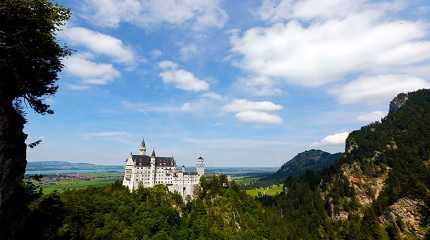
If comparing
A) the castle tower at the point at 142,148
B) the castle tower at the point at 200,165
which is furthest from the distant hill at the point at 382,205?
the castle tower at the point at 142,148

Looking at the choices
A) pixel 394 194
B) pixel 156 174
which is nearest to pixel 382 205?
pixel 394 194

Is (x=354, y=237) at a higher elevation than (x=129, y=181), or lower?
lower

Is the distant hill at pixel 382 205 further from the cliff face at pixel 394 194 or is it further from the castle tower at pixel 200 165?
the castle tower at pixel 200 165

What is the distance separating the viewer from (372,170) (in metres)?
197

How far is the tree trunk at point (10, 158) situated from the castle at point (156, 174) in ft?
444

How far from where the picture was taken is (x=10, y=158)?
28344mm

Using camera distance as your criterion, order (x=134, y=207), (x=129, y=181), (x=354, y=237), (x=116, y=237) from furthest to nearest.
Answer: (x=129, y=181)
(x=354, y=237)
(x=134, y=207)
(x=116, y=237)

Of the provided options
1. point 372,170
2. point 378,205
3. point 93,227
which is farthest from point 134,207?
point 372,170

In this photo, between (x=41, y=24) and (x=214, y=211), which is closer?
(x=41, y=24)

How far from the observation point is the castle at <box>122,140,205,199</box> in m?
167

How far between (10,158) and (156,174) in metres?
149

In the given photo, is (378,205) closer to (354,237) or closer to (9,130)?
(354,237)

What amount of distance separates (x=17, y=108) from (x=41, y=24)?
28.5 ft

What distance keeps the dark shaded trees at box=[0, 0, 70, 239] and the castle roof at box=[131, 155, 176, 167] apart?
137089 millimetres
